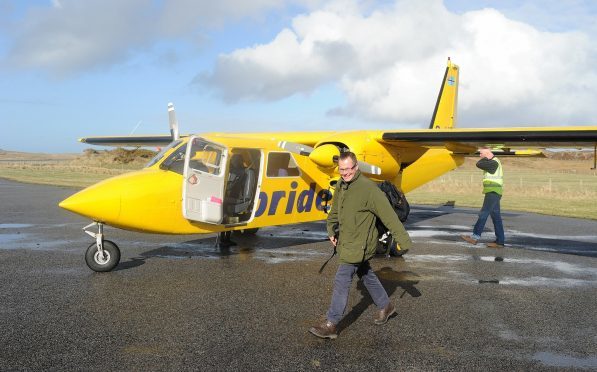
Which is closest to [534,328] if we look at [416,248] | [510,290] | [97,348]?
[510,290]

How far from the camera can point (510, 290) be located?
7.38m

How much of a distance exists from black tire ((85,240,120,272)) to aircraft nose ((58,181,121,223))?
2.46ft

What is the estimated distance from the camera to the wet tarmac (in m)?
4.64

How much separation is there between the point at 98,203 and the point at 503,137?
783 centimetres

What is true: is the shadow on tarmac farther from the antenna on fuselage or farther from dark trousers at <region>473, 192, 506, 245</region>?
the antenna on fuselage

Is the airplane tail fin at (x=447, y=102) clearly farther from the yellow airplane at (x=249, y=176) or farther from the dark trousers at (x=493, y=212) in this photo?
the dark trousers at (x=493, y=212)

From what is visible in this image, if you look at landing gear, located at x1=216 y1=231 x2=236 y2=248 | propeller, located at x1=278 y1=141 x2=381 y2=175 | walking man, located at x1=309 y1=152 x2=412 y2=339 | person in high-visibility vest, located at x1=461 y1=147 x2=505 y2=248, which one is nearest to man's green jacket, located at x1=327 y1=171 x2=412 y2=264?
walking man, located at x1=309 y1=152 x2=412 y2=339

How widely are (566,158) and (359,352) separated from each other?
15018cm

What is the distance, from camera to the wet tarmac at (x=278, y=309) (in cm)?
464

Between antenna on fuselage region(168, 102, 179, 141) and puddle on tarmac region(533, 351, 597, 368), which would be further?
antenna on fuselage region(168, 102, 179, 141)

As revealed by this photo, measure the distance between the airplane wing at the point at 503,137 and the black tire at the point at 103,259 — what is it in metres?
5.99

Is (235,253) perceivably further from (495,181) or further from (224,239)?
(495,181)


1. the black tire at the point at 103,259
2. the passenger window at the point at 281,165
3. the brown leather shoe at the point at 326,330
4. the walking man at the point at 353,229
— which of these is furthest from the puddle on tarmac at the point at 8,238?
the walking man at the point at 353,229

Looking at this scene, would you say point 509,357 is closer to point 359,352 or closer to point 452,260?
point 359,352
